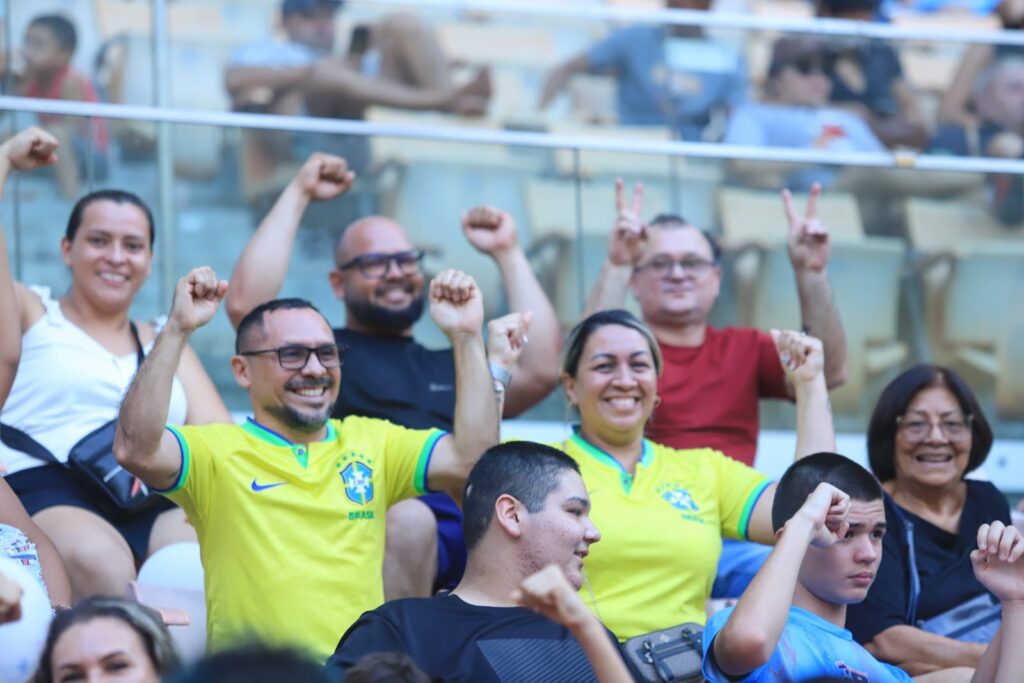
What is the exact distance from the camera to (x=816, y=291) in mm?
5562

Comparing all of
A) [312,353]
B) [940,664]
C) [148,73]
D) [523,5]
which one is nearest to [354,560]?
[312,353]

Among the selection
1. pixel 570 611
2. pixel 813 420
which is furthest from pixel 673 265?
pixel 570 611

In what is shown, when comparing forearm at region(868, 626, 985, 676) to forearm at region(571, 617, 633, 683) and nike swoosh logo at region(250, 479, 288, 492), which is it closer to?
forearm at region(571, 617, 633, 683)

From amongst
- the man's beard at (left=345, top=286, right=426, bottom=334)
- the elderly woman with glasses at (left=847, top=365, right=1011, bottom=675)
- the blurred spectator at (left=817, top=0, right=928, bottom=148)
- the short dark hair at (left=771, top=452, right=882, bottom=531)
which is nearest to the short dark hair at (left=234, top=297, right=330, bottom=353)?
the man's beard at (left=345, top=286, right=426, bottom=334)

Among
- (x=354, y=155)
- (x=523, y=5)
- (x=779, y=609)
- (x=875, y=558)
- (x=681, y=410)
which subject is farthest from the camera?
(x=523, y=5)

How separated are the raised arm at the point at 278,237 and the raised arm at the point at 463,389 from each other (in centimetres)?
103

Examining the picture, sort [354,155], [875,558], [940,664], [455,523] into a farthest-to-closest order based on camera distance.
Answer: [354,155]
[455,523]
[940,664]
[875,558]

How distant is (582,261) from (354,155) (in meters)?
0.93

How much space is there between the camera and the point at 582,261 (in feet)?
20.4

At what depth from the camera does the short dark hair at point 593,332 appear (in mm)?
4910

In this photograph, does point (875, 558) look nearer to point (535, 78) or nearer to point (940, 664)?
point (940, 664)

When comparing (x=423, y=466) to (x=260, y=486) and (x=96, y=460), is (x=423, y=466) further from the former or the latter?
(x=96, y=460)

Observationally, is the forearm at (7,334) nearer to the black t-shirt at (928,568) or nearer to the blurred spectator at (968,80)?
the black t-shirt at (928,568)

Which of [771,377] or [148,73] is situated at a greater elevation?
[148,73]
